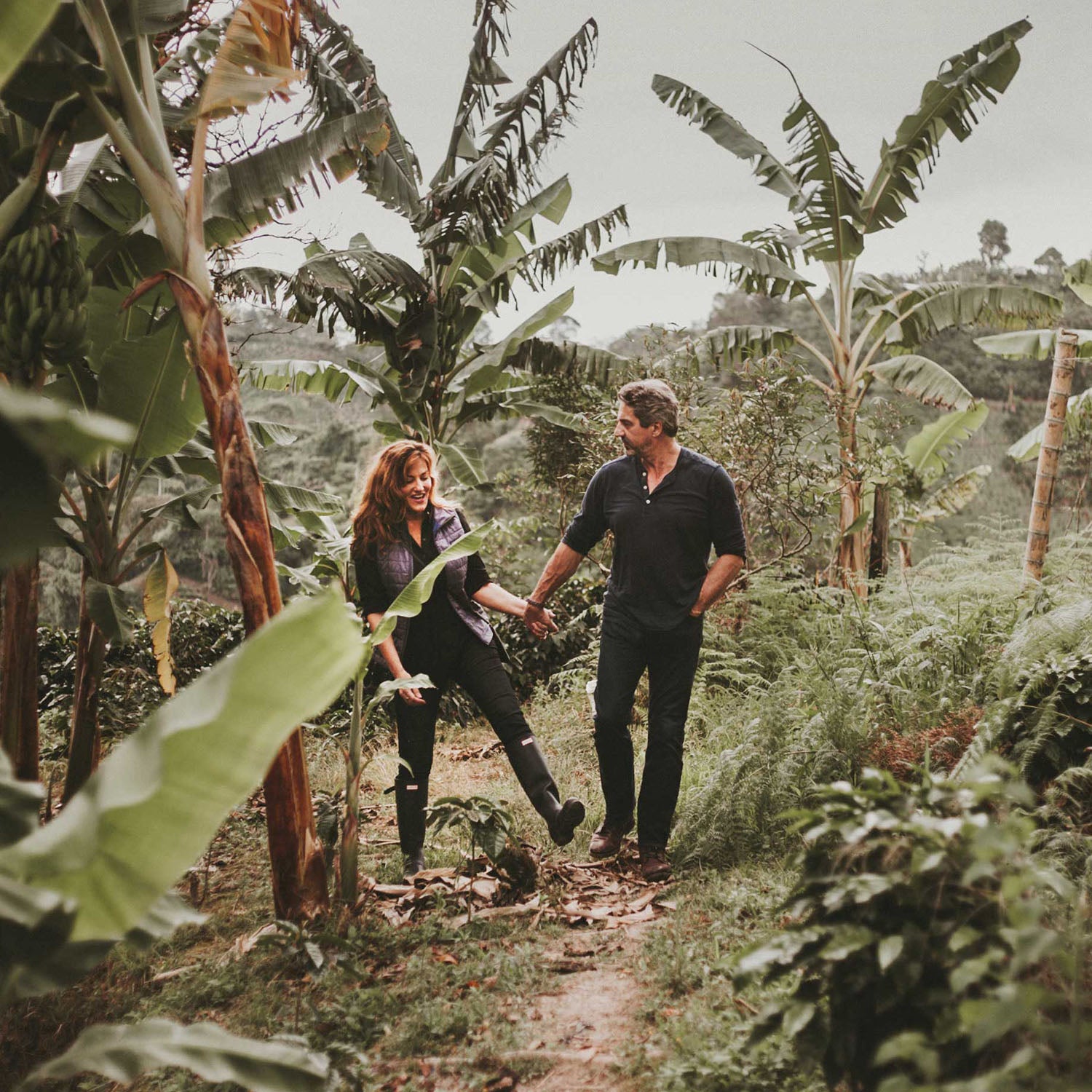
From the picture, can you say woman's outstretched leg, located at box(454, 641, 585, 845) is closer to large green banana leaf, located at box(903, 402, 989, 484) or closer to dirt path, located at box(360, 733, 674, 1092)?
dirt path, located at box(360, 733, 674, 1092)

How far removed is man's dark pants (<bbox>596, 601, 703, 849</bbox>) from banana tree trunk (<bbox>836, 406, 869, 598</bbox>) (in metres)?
3.59

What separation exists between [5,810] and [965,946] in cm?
186

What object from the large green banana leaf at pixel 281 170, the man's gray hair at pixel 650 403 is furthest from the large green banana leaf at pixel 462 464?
the man's gray hair at pixel 650 403

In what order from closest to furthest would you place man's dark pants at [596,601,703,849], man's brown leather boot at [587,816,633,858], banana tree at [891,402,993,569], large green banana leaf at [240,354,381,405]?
man's dark pants at [596,601,703,849] < man's brown leather boot at [587,816,633,858] < large green banana leaf at [240,354,381,405] < banana tree at [891,402,993,569]

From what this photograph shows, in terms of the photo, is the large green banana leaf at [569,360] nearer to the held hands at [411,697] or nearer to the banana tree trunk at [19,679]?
the held hands at [411,697]

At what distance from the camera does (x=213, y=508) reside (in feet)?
62.5

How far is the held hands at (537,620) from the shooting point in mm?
4582

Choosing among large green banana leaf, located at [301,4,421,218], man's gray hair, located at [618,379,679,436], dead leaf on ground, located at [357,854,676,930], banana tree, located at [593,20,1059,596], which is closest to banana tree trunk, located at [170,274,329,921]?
dead leaf on ground, located at [357,854,676,930]

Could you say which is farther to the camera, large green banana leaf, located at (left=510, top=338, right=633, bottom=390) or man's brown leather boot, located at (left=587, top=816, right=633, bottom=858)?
large green banana leaf, located at (left=510, top=338, right=633, bottom=390)

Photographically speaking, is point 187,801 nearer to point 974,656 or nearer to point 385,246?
point 974,656

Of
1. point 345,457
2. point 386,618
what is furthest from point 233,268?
point 345,457

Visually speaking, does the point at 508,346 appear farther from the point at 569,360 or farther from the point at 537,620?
the point at 537,620

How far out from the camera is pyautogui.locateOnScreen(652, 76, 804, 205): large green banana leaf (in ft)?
30.9

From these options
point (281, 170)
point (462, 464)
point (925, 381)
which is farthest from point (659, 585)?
point (925, 381)
